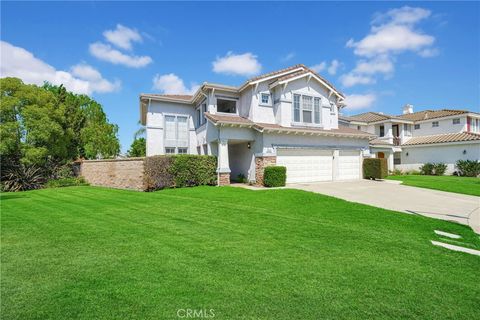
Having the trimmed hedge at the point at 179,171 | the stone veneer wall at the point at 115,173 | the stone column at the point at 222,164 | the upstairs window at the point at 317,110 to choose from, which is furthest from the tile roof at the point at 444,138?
the stone veneer wall at the point at 115,173

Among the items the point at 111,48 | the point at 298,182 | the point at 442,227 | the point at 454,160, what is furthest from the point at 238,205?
the point at 454,160

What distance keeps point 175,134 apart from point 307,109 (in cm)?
1087

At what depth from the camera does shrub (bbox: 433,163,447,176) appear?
2812cm

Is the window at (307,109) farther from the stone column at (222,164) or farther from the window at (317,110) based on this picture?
the stone column at (222,164)

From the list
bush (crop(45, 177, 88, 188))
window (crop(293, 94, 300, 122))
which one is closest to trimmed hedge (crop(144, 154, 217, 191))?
window (crop(293, 94, 300, 122))

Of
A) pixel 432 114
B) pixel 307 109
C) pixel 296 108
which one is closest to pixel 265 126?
pixel 296 108

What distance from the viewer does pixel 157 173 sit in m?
15.9

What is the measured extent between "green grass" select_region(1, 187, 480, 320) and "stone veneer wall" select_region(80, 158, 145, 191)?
26.4 feet

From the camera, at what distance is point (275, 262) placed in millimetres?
5027

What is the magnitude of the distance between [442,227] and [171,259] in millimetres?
7702

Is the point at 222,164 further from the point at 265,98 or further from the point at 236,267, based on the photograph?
the point at 236,267

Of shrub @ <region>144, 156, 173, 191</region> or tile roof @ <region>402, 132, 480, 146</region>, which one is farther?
tile roof @ <region>402, 132, 480, 146</region>

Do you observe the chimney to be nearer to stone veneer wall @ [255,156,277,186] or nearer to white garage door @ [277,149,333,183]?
white garage door @ [277,149,333,183]

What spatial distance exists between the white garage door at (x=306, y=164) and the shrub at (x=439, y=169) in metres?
16.7
